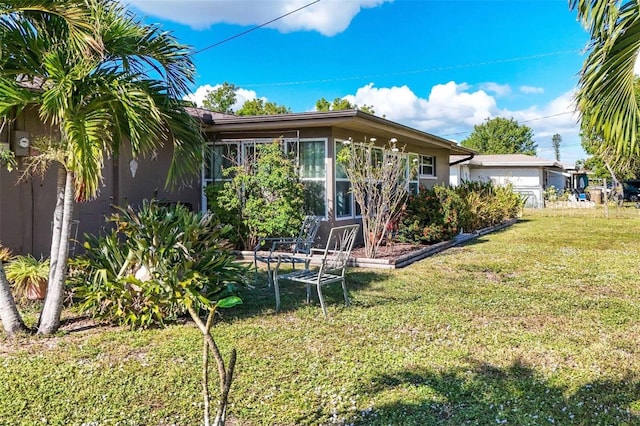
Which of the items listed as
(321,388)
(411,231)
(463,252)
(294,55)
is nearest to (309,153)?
(411,231)

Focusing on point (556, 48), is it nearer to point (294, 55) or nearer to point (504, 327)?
point (294, 55)

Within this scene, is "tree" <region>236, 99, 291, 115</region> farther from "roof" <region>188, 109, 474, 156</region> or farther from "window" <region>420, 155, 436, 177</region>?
"roof" <region>188, 109, 474, 156</region>


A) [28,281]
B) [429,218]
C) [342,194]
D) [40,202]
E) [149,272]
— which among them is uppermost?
[342,194]

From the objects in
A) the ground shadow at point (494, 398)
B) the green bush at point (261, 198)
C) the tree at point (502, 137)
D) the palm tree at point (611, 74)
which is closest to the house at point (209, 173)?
the green bush at point (261, 198)

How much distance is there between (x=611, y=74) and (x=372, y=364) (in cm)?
327

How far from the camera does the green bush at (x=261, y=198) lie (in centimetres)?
934

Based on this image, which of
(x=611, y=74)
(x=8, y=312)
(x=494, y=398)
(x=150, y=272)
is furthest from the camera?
(x=150, y=272)

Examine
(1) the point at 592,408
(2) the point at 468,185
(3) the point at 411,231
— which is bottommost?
(1) the point at 592,408

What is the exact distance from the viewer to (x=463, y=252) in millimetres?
10633

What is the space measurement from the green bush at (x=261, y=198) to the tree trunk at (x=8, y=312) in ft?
15.9

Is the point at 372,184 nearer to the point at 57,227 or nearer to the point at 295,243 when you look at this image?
the point at 295,243

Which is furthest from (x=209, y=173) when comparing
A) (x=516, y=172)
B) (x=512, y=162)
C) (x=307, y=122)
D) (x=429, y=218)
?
(x=516, y=172)

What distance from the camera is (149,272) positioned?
506 centimetres

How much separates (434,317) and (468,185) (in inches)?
461
